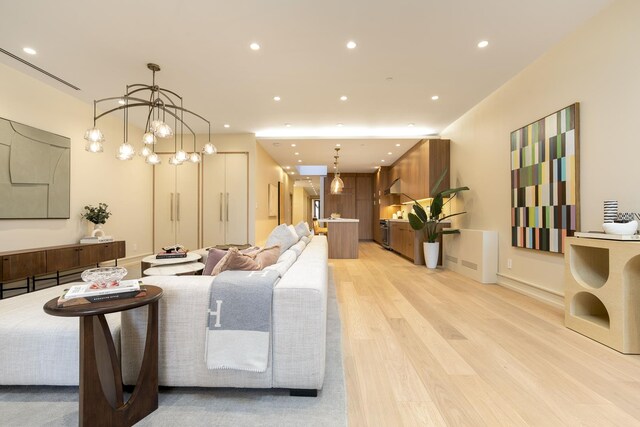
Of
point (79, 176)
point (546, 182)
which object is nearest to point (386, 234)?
point (546, 182)

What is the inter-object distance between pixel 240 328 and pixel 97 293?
25.6 inches

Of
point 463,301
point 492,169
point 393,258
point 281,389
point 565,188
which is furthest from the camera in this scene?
point 393,258

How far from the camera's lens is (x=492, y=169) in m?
4.45

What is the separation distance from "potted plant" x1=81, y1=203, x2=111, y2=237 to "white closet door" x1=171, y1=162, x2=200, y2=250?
69.7 inches

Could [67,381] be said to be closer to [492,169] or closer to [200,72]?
[200,72]

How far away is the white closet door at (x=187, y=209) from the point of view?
659 centimetres

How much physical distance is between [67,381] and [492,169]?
16.7ft

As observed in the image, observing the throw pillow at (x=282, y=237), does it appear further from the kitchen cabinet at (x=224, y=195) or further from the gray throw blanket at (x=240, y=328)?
the kitchen cabinet at (x=224, y=195)

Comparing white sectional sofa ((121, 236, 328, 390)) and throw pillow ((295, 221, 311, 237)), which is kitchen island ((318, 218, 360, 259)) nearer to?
throw pillow ((295, 221, 311, 237))

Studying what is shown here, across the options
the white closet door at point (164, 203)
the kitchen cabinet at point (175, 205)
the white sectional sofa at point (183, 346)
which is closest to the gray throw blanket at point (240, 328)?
the white sectional sofa at point (183, 346)

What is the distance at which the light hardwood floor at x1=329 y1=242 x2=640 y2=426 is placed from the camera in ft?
4.79

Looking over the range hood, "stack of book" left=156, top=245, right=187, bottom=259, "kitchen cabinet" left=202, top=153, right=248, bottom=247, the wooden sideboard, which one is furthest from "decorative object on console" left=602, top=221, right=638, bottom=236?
the range hood

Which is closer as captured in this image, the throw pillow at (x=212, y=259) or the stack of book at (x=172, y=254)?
the throw pillow at (x=212, y=259)

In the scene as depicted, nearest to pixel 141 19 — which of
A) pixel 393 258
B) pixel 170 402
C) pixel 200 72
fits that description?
pixel 200 72
